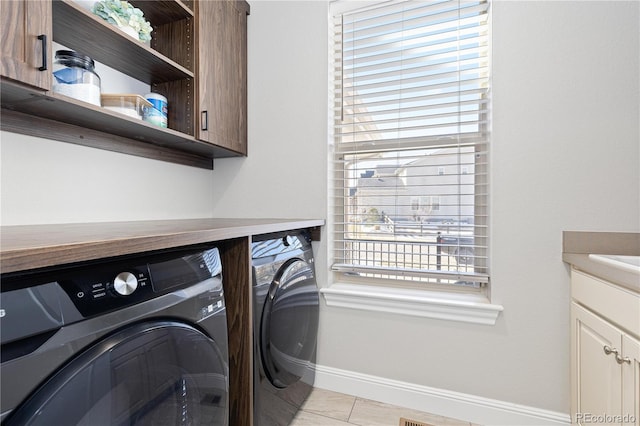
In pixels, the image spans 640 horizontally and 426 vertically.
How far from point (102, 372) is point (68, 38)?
1.21 m

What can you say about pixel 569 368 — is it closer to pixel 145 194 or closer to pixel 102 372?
pixel 102 372

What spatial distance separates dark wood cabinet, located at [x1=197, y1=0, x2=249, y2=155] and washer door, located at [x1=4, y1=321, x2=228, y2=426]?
1.03 meters

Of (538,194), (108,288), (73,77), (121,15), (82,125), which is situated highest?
(121,15)

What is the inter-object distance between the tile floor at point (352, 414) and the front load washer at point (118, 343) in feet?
2.31

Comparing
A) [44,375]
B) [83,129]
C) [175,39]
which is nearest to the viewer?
[44,375]

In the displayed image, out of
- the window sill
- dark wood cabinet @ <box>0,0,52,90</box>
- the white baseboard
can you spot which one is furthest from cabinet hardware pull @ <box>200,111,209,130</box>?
the white baseboard

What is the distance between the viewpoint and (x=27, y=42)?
0.83 m

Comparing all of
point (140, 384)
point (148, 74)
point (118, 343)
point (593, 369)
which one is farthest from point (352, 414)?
point (148, 74)

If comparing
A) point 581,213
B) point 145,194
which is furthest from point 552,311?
point 145,194

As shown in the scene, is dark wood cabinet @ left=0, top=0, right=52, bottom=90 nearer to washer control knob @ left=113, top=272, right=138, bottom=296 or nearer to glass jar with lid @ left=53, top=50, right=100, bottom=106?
glass jar with lid @ left=53, top=50, right=100, bottom=106

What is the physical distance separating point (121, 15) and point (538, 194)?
74.3 inches

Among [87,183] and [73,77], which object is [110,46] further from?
[87,183]

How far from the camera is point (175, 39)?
1.46m

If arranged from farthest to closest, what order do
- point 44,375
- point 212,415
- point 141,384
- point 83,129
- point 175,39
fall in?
point 175,39 → point 83,129 → point 212,415 → point 141,384 → point 44,375
